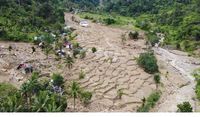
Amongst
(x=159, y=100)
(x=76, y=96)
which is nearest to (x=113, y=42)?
(x=159, y=100)

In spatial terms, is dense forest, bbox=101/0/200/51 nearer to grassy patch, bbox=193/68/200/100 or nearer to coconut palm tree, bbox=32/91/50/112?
grassy patch, bbox=193/68/200/100

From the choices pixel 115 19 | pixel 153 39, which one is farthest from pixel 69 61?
pixel 115 19

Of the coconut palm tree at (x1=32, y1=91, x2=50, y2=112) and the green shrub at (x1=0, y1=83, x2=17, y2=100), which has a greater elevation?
the coconut palm tree at (x1=32, y1=91, x2=50, y2=112)

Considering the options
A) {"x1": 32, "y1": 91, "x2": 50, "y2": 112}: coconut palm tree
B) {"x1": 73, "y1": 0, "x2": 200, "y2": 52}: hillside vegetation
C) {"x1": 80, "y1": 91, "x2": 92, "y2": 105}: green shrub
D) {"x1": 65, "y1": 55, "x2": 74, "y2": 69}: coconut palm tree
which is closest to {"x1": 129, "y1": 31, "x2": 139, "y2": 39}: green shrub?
{"x1": 73, "y1": 0, "x2": 200, "y2": 52}: hillside vegetation

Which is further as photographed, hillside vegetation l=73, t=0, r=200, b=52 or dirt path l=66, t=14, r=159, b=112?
hillside vegetation l=73, t=0, r=200, b=52

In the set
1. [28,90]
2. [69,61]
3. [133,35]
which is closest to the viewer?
[28,90]

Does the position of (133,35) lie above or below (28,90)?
below

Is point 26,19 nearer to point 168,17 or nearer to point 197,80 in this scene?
point 197,80
